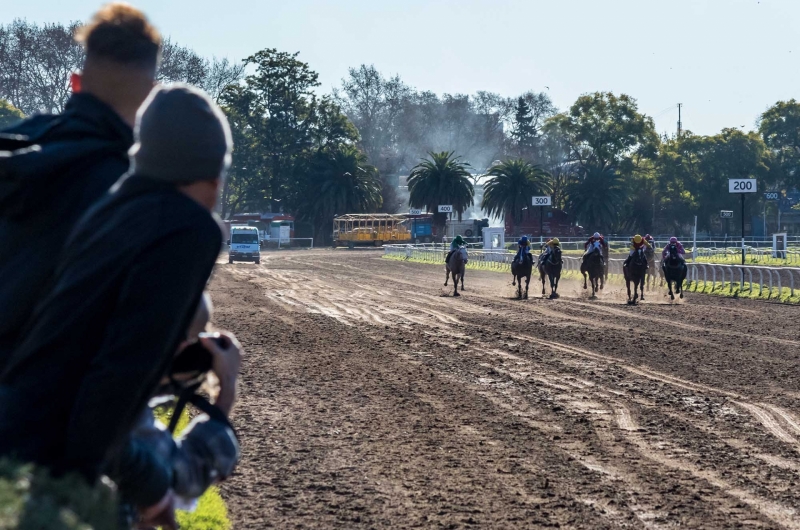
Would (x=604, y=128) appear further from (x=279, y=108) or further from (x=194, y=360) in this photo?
(x=194, y=360)

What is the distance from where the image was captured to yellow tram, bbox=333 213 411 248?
79.5 m

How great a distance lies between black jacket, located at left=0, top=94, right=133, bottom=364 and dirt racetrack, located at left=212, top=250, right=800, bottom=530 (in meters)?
4.00

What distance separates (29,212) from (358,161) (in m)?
90.4

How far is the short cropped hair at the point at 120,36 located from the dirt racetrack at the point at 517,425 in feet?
13.3

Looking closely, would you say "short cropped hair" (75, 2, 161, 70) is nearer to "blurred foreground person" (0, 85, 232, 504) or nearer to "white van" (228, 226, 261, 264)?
"blurred foreground person" (0, 85, 232, 504)

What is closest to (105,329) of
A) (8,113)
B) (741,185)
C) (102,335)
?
(102,335)

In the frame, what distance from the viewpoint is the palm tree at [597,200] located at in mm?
82500

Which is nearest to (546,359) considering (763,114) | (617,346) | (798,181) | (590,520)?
(617,346)

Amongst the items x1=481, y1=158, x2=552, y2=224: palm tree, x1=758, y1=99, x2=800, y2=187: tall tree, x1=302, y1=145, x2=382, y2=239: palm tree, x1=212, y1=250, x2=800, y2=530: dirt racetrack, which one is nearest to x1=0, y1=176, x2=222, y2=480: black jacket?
x1=212, y1=250, x2=800, y2=530: dirt racetrack

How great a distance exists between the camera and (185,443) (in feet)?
8.07

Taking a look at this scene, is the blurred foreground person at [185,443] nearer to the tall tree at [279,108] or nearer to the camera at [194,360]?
the camera at [194,360]

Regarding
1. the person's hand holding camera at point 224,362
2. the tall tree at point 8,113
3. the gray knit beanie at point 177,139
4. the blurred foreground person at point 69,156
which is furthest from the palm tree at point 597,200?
the gray knit beanie at point 177,139

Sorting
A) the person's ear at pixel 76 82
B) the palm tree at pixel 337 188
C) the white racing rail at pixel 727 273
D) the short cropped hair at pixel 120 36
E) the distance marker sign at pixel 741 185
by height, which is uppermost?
the palm tree at pixel 337 188

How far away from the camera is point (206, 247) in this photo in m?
2.14
